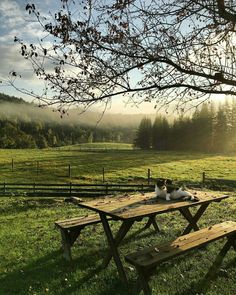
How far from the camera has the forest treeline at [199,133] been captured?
83.2 metres

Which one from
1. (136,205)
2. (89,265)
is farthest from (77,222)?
(136,205)

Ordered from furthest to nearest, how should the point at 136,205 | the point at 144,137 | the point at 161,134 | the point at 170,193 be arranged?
the point at 144,137 < the point at 161,134 < the point at 170,193 < the point at 136,205

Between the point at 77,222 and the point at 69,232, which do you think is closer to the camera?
the point at 69,232

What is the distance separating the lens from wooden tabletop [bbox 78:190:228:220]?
611 centimetres

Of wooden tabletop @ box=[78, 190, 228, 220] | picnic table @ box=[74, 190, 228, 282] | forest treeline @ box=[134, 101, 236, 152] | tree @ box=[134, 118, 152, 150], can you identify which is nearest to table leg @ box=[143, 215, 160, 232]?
picnic table @ box=[74, 190, 228, 282]

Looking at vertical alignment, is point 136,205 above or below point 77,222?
above

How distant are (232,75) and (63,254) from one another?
16.7 ft

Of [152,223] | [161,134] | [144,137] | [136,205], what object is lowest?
[152,223]

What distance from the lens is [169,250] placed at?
5613 mm

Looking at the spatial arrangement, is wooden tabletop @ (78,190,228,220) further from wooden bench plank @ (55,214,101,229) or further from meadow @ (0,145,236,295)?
meadow @ (0,145,236,295)

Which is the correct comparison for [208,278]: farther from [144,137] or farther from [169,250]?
[144,137]

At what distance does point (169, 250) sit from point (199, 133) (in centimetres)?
8324

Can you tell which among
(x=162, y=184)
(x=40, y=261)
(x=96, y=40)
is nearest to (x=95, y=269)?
(x=40, y=261)

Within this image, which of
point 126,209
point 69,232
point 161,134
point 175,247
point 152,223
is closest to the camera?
point 175,247
